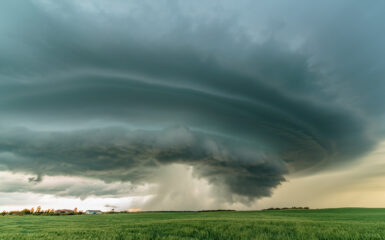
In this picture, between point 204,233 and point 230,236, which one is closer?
point 230,236

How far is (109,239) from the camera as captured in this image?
10180 millimetres

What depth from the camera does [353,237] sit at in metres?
10.9

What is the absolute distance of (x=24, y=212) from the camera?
71.8 metres

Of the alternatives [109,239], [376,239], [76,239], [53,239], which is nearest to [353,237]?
[376,239]

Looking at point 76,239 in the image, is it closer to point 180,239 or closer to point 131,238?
point 131,238

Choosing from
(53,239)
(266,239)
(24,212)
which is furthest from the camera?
(24,212)

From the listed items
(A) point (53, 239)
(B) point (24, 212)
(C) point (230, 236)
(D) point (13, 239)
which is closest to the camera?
(C) point (230, 236)

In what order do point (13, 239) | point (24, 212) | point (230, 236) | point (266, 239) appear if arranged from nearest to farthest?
point (266, 239) < point (230, 236) < point (13, 239) < point (24, 212)

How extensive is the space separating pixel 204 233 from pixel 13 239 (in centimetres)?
1100

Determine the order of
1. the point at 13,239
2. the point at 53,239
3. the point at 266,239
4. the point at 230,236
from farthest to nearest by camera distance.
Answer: the point at 13,239
the point at 53,239
the point at 230,236
the point at 266,239

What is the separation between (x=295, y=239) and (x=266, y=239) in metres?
1.59

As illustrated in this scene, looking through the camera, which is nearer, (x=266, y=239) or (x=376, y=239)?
(x=266, y=239)

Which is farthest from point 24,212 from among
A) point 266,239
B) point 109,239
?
point 266,239

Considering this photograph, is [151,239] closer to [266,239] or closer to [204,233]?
[204,233]
